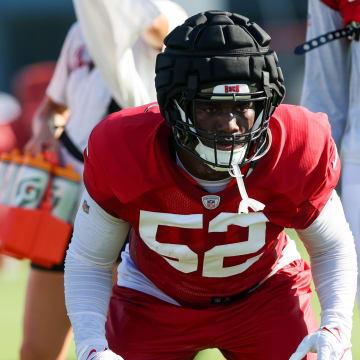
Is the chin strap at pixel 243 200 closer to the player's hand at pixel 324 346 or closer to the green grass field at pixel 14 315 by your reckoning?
the player's hand at pixel 324 346

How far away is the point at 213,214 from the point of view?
2596 mm

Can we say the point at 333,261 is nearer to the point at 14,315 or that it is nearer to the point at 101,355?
the point at 101,355

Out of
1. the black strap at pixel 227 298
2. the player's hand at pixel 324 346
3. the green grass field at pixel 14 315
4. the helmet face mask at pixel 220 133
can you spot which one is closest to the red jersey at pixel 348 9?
the helmet face mask at pixel 220 133

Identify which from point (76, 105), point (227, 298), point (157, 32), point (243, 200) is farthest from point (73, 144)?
point (243, 200)

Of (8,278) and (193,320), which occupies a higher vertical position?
(193,320)

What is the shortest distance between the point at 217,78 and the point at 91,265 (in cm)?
70

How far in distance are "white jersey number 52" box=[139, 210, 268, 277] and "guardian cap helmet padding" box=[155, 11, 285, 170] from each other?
0.18 m

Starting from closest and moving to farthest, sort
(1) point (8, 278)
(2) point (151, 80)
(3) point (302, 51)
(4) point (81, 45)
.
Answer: (3) point (302, 51), (2) point (151, 80), (4) point (81, 45), (1) point (8, 278)

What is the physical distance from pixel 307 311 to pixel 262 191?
49cm

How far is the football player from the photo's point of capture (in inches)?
98.3

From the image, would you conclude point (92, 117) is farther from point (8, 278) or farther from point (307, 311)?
point (8, 278)

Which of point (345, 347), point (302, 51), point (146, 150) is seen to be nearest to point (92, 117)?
point (302, 51)

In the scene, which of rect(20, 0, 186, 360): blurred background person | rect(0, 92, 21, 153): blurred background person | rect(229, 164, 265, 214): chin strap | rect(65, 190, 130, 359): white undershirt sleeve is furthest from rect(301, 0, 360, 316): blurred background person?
rect(0, 92, 21, 153): blurred background person

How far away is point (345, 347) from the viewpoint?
8.34ft
